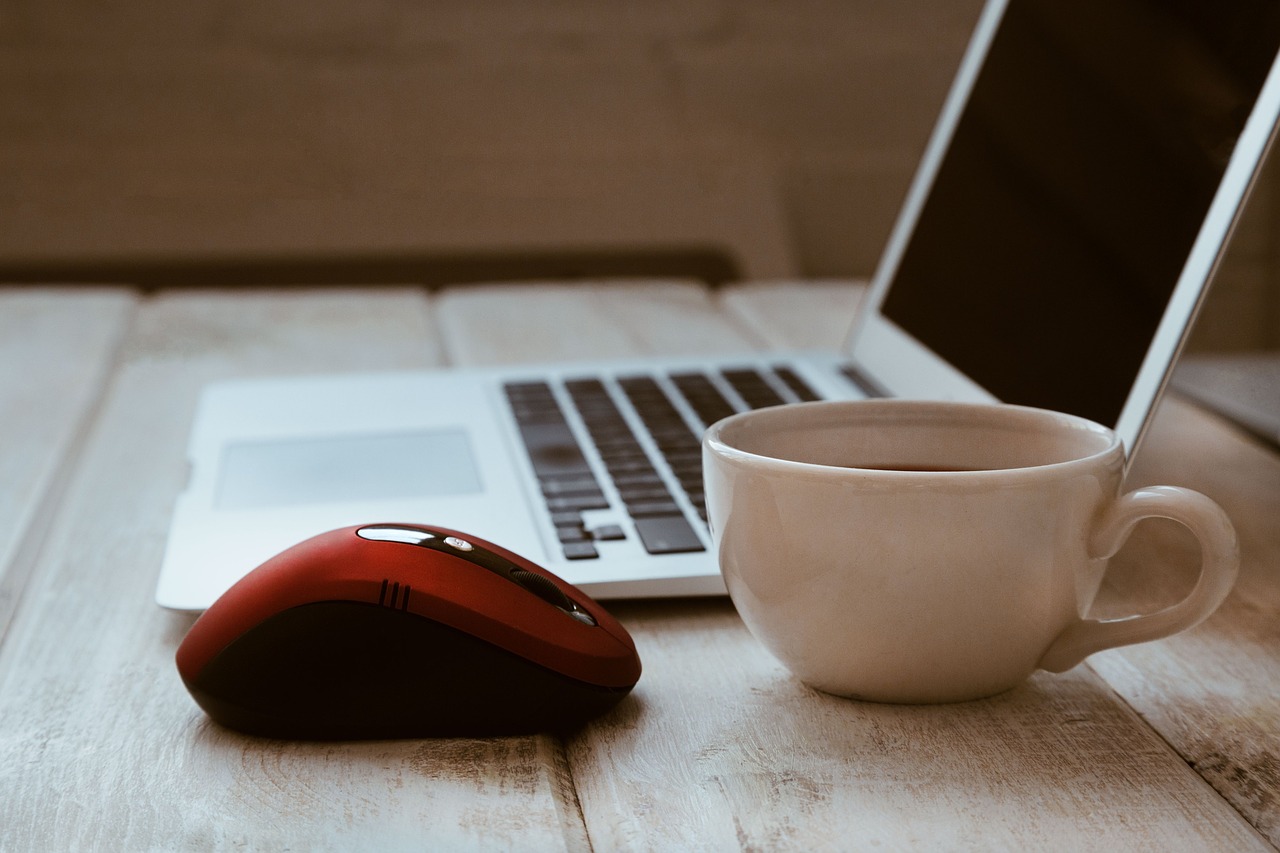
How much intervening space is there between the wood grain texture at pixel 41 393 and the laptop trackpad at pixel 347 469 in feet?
0.30

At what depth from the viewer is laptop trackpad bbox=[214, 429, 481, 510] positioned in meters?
0.56

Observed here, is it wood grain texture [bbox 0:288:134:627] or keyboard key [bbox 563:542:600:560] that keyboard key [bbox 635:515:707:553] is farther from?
wood grain texture [bbox 0:288:134:627]

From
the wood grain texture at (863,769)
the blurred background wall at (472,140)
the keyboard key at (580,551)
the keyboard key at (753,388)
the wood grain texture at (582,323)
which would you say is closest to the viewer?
the wood grain texture at (863,769)

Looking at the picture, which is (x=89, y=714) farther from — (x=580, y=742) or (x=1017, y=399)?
(x=1017, y=399)

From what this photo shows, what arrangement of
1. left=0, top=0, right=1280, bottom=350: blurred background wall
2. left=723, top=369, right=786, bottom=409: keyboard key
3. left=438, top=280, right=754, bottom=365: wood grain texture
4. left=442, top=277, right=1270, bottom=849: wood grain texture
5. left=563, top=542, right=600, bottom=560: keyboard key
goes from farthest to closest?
left=0, top=0, right=1280, bottom=350: blurred background wall, left=438, top=280, right=754, bottom=365: wood grain texture, left=723, top=369, right=786, bottom=409: keyboard key, left=563, top=542, right=600, bottom=560: keyboard key, left=442, top=277, right=1270, bottom=849: wood grain texture

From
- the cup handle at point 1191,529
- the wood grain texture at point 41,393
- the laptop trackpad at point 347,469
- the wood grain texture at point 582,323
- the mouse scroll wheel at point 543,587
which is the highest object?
the cup handle at point 1191,529

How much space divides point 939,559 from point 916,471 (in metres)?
0.03

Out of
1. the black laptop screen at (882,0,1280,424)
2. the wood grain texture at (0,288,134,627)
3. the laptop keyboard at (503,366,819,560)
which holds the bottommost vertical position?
the wood grain texture at (0,288,134,627)

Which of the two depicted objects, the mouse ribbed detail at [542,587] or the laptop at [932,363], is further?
the laptop at [932,363]

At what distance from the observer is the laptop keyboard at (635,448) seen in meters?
0.50

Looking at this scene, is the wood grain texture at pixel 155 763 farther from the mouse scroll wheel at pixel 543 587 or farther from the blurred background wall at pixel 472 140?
the blurred background wall at pixel 472 140

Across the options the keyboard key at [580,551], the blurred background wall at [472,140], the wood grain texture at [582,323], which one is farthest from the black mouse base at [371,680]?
the blurred background wall at [472,140]

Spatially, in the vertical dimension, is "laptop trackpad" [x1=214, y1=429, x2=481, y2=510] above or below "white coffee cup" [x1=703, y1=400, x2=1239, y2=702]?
below

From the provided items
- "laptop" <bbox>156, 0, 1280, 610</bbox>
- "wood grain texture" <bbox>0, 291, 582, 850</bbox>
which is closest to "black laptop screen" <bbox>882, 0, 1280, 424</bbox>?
"laptop" <bbox>156, 0, 1280, 610</bbox>
